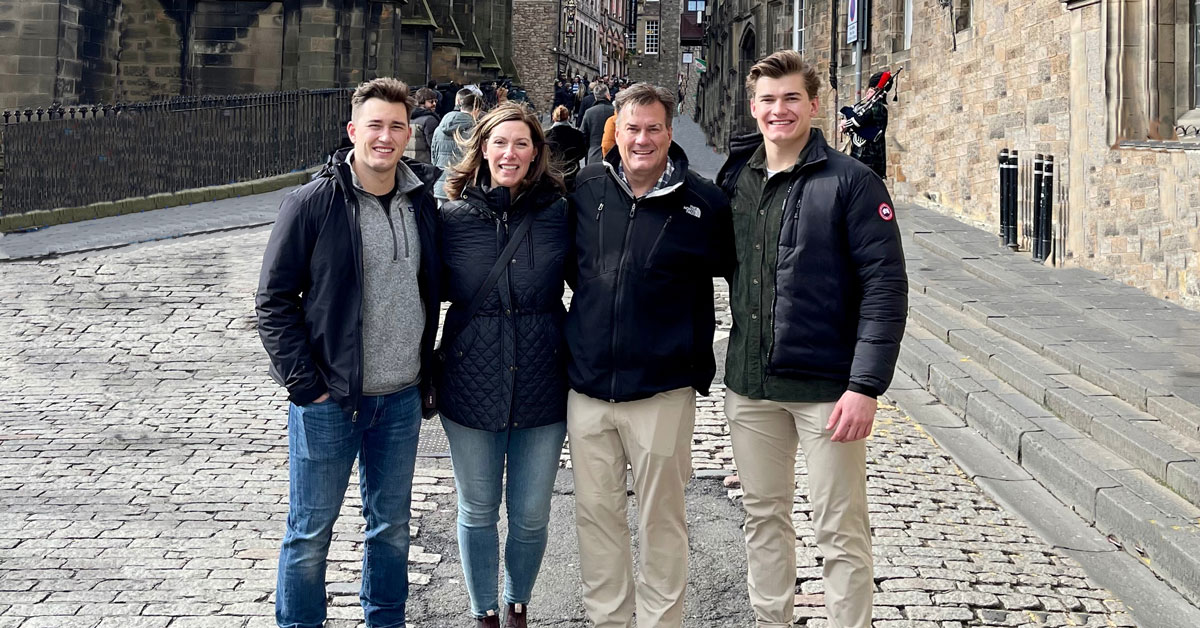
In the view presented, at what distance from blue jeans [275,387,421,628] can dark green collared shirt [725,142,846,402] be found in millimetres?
1087

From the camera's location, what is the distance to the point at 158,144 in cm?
1742

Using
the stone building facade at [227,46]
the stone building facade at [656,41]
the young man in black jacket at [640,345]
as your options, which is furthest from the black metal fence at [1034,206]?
the stone building facade at [656,41]

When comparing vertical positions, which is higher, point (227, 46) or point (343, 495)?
point (227, 46)

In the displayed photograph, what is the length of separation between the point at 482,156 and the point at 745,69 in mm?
31813

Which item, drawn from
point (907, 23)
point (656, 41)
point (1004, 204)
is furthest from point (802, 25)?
point (656, 41)

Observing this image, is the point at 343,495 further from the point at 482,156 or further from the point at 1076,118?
the point at 1076,118

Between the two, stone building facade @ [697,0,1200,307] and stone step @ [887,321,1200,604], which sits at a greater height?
stone building facade @ [697,0,1200,307]

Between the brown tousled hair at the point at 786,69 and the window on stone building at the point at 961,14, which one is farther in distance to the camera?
the window on stone building at the point at 961,14

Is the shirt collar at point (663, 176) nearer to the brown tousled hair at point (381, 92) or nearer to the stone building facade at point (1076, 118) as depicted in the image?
the brown tousled hair at point (381, 92)

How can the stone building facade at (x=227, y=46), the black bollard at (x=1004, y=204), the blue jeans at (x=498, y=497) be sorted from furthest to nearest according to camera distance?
the stone building facade at (x=227, y=46)
the black bollard at (x=1004, y=204)
the blue jeans at (x=498, y=497)

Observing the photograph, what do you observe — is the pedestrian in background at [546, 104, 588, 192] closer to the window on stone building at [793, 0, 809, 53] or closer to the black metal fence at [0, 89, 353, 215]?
the black metal fence at [0, 89, 353, 215]

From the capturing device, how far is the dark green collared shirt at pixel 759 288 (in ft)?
12.3

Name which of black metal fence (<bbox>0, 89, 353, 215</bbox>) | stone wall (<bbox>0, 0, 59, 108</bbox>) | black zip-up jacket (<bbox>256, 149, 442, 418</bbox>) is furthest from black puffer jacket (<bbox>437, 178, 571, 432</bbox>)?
stone wall (<bbox>0, 0, 59, 108</bbox>)

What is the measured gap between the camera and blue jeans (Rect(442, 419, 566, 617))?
3957 mm
